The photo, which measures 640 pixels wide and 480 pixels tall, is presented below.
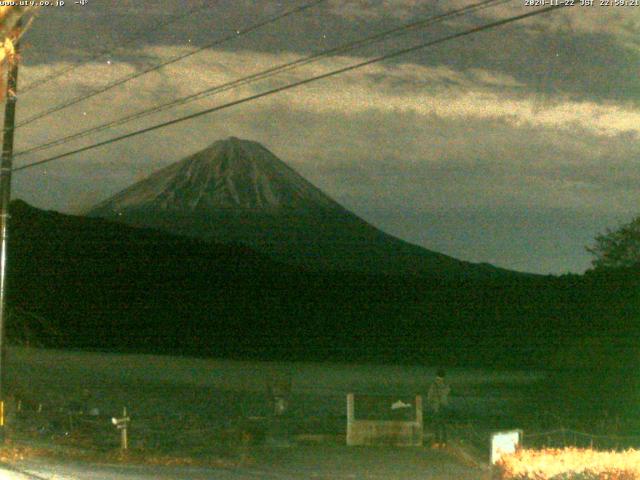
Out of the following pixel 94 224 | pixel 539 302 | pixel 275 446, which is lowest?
Result: pixel 275 446

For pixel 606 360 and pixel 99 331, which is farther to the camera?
pixel 99 331

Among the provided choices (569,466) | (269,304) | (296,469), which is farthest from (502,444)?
(269,304)

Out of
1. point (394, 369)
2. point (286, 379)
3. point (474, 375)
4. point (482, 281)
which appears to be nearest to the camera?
point (286, 379)

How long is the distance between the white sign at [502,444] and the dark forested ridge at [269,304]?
138ft

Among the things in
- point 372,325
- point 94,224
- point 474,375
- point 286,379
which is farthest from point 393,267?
point 286,379

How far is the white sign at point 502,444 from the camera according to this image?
13438mm

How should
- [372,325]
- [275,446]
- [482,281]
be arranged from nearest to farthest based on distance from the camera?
[275,446]
[482,281]
[372,325]

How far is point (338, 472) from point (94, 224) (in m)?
99.2

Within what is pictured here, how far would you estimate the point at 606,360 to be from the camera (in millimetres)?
48500

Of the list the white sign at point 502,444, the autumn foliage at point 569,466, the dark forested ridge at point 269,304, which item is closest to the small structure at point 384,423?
the white sign at point 502,444

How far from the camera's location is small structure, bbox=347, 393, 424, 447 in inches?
811

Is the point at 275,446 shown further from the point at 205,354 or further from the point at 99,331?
the point at 99,331

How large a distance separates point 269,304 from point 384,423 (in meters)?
76.3

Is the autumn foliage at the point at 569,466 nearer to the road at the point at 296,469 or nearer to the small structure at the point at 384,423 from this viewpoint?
the road at the point at 296,469
